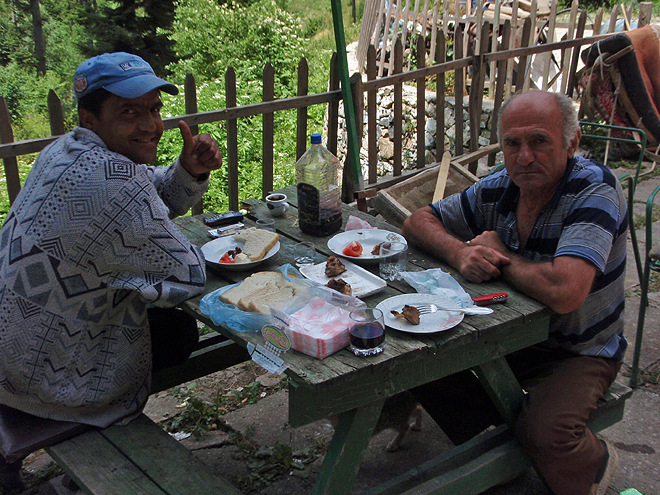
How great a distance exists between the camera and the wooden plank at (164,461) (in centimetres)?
189

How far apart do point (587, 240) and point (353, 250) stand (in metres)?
0.86

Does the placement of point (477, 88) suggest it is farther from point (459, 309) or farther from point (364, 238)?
point (459, 309)

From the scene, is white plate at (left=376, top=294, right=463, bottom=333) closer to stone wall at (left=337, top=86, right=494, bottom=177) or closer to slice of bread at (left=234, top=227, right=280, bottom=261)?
slice of bread at (left=234, top=227, right=280, bottom=261)

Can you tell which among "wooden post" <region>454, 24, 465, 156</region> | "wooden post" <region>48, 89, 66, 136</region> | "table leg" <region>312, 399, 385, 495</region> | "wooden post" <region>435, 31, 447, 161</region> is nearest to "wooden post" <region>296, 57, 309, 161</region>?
"wooden post" <region>435, 31, 447, 161</region>

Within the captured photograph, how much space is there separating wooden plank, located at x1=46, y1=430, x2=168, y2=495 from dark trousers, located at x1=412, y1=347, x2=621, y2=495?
1.27 metres

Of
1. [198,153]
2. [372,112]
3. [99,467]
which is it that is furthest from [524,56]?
[99,467]

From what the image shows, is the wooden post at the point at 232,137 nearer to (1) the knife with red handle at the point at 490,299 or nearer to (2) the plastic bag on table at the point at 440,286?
(2) the plastic bag on table at the point at 440,286

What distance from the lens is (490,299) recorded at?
6.70ft

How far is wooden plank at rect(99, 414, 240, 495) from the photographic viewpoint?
6.21 ft

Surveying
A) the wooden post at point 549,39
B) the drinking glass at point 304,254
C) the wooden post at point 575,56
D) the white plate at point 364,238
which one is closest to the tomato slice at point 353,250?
the white plate at point 364,238

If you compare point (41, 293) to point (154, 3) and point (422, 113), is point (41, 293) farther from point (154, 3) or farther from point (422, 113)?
point (154, 3)

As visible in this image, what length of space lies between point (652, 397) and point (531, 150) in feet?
5.41

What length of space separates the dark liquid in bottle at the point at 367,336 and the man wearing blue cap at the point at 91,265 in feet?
2.15

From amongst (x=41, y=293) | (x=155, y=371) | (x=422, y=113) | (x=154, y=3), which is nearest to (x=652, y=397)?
(x=155, y=371)
